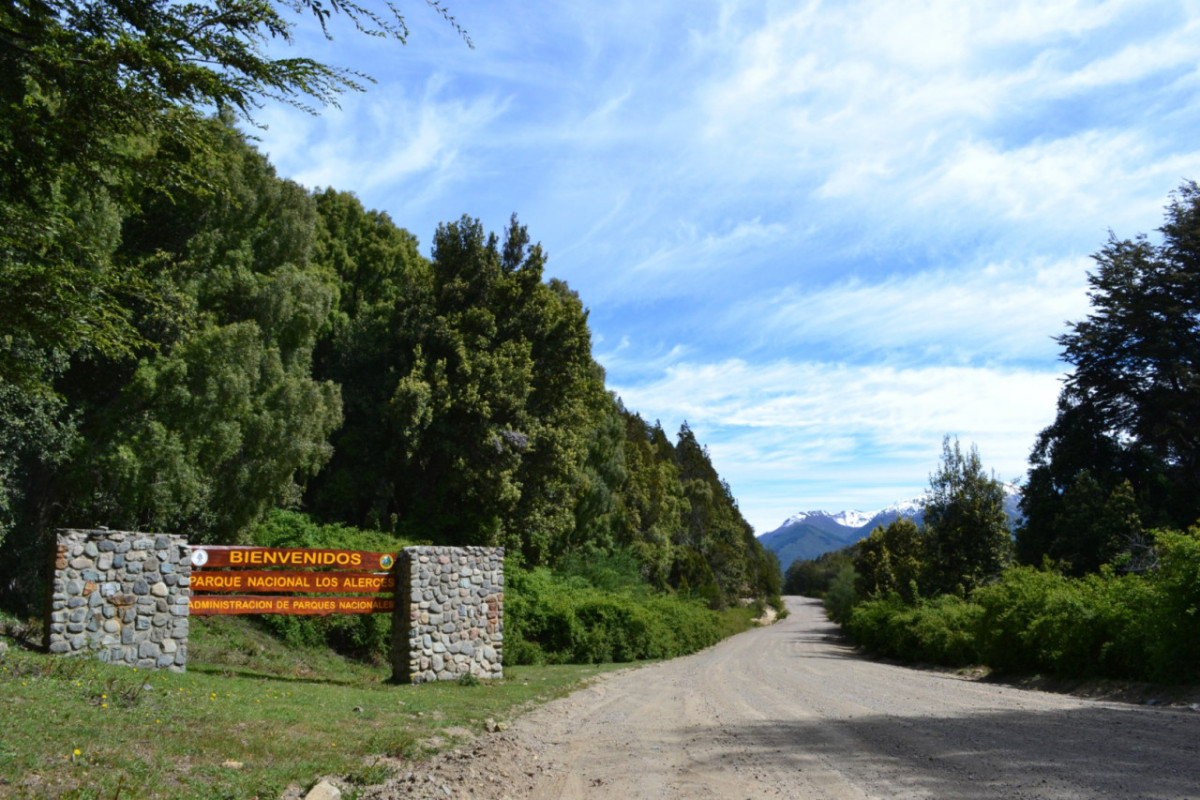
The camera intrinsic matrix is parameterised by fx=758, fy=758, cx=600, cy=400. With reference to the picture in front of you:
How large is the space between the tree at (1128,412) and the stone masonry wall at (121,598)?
28297 mm

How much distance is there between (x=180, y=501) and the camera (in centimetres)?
1780

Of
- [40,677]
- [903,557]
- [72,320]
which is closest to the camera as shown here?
[72,320]

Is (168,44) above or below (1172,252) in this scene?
below

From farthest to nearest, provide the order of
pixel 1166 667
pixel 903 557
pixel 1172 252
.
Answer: pixel 903 557, pixel 1172 252, pixel 1166 667

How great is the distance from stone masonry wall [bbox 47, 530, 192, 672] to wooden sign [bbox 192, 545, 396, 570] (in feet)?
2.07

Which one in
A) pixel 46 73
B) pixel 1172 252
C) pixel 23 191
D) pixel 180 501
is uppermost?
pixel 1172 252

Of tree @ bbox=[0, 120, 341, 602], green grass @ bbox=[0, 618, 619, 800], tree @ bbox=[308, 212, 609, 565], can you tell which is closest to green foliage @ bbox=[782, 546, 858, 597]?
tree @ bbox=[308, 212, 609, 565]

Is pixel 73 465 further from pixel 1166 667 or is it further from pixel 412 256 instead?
pixel 1166 667

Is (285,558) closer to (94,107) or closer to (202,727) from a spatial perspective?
(202,727)

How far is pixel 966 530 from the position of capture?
2862 centimetres

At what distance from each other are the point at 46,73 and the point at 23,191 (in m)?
1.40

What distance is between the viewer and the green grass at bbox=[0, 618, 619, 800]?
5.27m

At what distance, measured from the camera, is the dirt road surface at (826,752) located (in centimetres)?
621

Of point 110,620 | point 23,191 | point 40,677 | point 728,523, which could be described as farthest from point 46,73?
point 728,523
